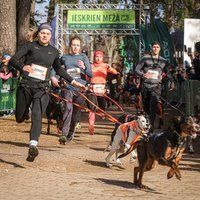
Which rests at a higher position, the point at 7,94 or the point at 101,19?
the point at 101,19

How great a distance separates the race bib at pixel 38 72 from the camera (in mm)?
8781

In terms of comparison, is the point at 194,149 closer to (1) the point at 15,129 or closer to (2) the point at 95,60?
(2) the point at 95,60

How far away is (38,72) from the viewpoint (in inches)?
347

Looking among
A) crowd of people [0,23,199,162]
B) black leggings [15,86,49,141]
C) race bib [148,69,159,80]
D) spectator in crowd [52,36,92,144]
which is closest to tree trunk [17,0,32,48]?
crowd of people [0,23,199,162]

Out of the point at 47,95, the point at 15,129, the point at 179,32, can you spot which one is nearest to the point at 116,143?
the point at 47,95

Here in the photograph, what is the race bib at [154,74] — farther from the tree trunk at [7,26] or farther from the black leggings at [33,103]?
the tree trunk at [7,26]

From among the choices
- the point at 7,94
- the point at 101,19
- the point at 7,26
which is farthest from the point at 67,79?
the point at 101,19

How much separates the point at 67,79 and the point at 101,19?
1875cm

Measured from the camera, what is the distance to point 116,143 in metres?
9.10

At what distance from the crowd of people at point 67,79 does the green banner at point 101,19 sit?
46.1ft

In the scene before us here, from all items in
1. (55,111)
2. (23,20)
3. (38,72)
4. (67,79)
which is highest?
(23,20)

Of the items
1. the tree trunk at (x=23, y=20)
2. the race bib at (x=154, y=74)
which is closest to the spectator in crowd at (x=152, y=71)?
the race bib at (x=154, y=74)

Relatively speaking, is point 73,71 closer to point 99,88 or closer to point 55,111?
point 99,88

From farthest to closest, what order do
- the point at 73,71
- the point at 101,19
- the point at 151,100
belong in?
the point at 101,19
the point at 151,100
the point at 73,71
